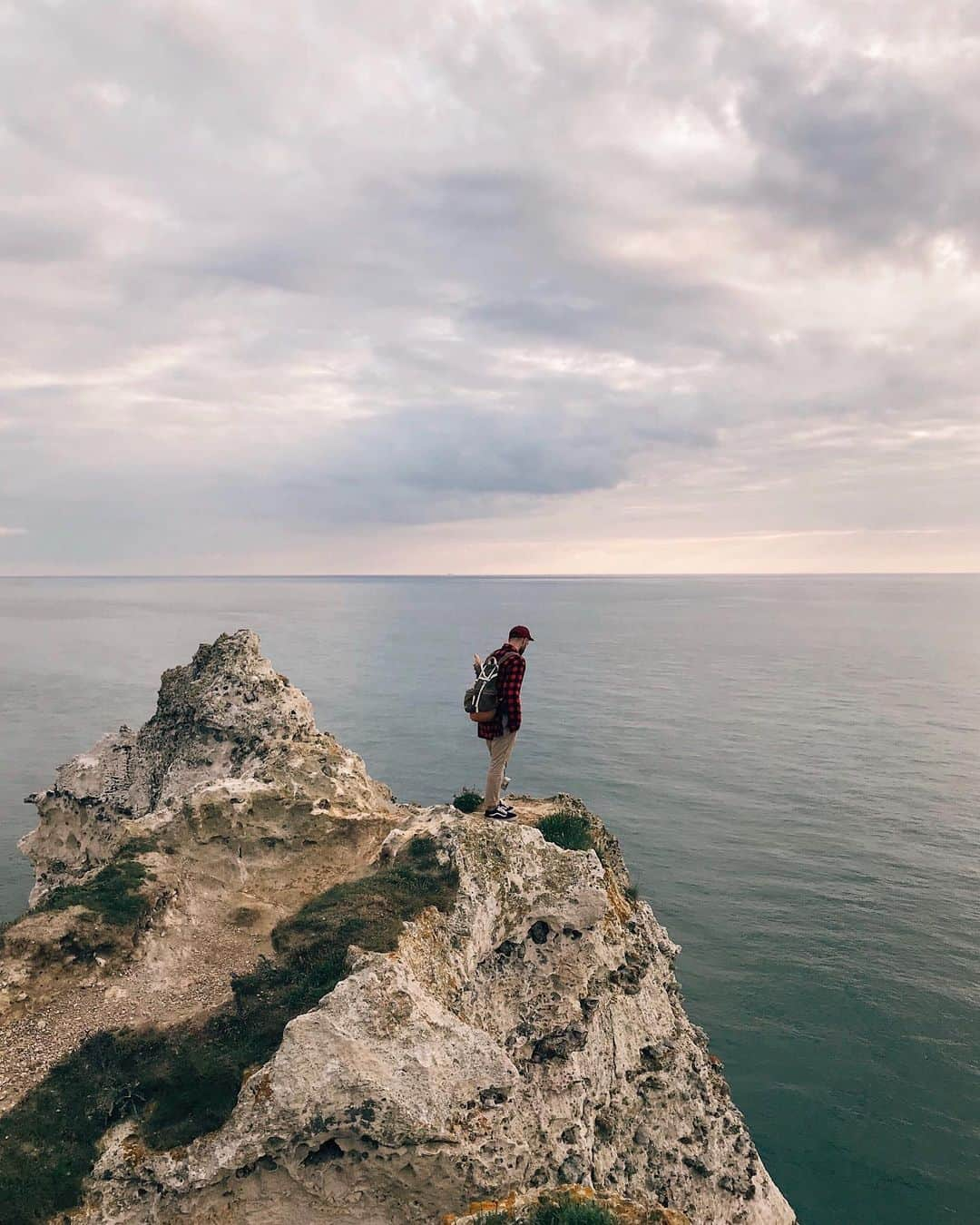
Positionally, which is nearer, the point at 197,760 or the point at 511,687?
the point at 511,687

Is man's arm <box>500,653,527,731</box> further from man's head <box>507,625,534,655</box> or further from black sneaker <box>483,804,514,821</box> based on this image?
black sneaker <box>483,804,514,821</box>

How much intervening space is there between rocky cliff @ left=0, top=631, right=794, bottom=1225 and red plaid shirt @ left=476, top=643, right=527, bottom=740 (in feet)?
A: 8.01

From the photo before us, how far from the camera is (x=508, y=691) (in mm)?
18719

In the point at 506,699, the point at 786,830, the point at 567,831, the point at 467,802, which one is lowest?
the point at 786,830

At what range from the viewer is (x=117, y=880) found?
55.5ft

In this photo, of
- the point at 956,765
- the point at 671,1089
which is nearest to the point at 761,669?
the point at 956,765

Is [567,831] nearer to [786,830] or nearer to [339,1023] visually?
[339,1023]

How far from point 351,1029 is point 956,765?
73.4 m

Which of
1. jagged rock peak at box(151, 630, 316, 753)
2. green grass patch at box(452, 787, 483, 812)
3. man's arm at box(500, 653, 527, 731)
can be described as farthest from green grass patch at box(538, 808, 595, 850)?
jagged rock peak at box(151, 630, 316, 753)

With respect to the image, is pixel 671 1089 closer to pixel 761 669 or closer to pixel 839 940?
pixel 839 940

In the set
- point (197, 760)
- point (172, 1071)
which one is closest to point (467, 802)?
point (197, 760)

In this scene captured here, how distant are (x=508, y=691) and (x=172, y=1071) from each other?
33.5ft

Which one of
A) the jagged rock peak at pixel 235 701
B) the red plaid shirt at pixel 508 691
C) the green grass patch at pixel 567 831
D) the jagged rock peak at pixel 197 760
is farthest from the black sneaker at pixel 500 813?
the jagged rock peak at pixel 235 701

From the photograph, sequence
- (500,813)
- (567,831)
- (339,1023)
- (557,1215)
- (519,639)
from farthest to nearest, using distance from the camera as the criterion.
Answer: (567,831) < (500,813) < (519,639) < (339,1023) < (557,1215)
